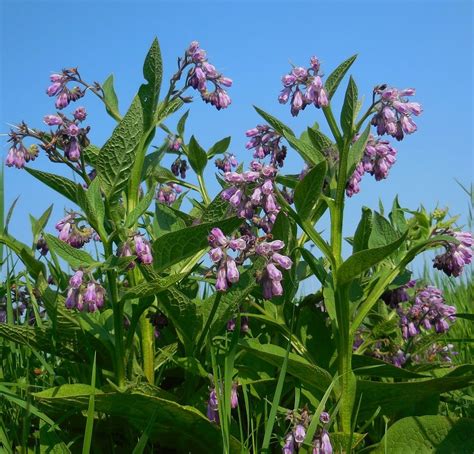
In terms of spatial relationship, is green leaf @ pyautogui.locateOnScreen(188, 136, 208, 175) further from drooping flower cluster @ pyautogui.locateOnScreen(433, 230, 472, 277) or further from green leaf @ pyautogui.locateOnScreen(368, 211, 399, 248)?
drooping flower cluster @ pyautogui.locateOnScreen(433, 230, 472, 277)

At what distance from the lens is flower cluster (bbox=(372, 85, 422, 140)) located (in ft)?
9.37

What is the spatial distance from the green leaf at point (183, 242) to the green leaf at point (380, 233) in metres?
0.69

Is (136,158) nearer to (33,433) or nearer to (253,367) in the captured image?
(253,367)

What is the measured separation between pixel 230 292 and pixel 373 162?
786 millimetres

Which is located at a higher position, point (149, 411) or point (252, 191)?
point (252, 191)

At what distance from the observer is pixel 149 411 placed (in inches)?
103

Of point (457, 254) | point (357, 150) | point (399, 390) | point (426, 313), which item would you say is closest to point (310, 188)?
point (357, 150)

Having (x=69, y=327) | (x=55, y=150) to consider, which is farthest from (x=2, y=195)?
(x=69, y=327)

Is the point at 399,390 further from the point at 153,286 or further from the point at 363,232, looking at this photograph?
the point at 153,286

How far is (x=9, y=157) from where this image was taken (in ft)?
10.5

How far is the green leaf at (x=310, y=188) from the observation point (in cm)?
250

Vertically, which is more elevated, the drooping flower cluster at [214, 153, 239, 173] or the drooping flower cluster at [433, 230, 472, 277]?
the drooping flower cluster at [214, 153, 239, 173]

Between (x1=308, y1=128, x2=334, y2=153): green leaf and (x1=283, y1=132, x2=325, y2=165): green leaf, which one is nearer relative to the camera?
(x1=283, y1=132, x2=325, y2=165): green leaf

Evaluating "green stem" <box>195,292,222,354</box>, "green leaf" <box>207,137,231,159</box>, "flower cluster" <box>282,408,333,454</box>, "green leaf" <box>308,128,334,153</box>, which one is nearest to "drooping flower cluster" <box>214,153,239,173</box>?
"green leaf" <box>207,137,231,159</box>
